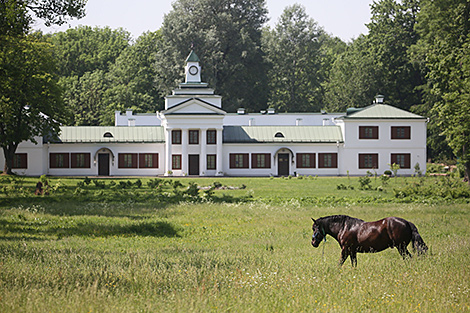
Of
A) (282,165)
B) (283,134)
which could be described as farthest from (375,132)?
(282,165)

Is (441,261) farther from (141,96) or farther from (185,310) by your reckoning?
(141,96)

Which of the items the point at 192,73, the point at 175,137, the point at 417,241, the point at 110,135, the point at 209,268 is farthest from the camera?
the point at 192,73

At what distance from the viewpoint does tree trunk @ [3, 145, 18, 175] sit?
Result: 177ft

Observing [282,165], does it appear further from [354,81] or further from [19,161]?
[19,161]

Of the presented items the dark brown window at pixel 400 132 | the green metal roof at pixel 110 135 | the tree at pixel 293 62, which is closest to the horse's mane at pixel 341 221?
the green metal roof at pixel 110 135

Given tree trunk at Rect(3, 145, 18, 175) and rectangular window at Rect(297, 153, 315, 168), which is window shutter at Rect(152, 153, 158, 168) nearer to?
tree trunk at Rect(3, 145, 18, 175)

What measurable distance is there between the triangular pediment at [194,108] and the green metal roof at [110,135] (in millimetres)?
3588

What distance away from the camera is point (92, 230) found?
1858 centimetres

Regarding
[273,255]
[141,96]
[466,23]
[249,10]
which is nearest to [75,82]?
[141,96]

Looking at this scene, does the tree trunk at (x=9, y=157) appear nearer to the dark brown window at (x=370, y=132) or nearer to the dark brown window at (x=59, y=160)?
the dark brown window at (x=59, y=160)

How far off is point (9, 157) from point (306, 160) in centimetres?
2856

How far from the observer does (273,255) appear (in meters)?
13.7

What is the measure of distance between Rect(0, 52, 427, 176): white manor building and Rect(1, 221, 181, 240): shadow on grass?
3891cm

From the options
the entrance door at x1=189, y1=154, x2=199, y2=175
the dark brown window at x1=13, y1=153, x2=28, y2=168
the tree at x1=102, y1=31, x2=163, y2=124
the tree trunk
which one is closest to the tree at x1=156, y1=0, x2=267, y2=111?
the tree at x1=102, y1=31, x2=163, y2=124
